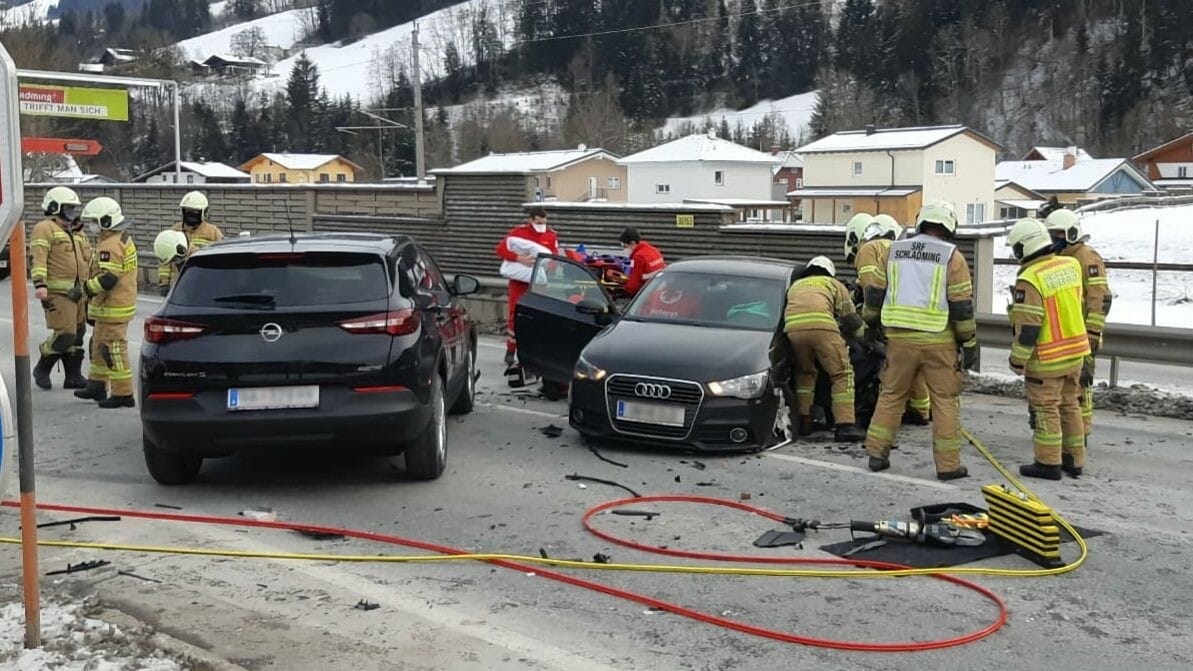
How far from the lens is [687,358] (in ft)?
28.5

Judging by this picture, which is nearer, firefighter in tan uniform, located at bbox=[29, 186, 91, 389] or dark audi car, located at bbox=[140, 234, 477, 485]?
dark audi car, located at bbox=[140, 234, 477, 485]

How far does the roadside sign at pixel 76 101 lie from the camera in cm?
1089

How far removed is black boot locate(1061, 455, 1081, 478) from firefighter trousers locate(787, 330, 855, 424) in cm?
161

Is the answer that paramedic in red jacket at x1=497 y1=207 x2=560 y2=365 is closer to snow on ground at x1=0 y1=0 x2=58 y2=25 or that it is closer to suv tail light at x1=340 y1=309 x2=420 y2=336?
suv tail light at x1=340 y1=309 x2=420 y2=336

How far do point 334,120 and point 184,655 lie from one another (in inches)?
4983

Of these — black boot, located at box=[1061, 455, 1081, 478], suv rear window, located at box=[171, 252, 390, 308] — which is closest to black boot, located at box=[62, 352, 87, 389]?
suv rear window, located at box=[171, 252, 390, 308]

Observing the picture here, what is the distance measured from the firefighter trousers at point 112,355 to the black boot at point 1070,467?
782 centimetres

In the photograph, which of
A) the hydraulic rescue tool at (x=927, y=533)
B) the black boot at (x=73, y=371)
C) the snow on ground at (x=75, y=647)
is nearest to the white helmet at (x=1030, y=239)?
the hydraulic rescue tool at (x=927, y=533)

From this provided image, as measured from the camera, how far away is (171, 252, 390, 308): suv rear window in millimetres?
7320

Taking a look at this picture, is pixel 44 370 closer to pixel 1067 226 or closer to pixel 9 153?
pixel 9 153

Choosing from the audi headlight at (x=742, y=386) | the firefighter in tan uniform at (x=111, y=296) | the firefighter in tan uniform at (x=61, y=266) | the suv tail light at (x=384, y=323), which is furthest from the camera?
the firefighter in tan uniform at (x=61, y=266)

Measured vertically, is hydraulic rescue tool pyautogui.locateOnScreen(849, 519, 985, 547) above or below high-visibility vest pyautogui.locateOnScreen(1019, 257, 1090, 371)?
below

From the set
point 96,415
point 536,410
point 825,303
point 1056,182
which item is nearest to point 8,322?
point 96,415

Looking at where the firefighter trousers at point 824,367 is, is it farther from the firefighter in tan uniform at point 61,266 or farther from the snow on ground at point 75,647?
the firefighter in tan uniform at point 61,266
